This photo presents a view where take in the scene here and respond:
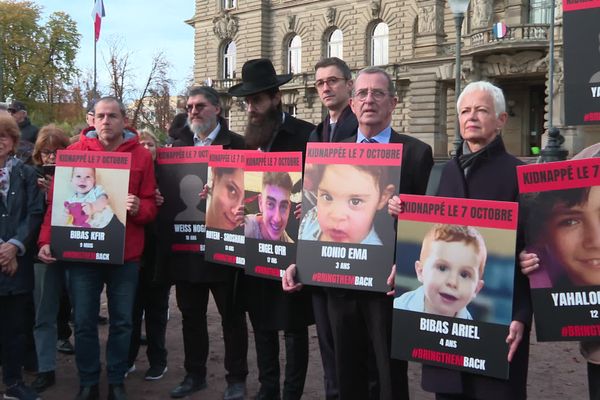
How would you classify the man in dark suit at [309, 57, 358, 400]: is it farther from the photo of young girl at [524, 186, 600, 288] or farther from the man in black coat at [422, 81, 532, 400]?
the photo of young girl at [524, 186, 600, 288]

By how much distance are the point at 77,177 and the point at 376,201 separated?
237 cm

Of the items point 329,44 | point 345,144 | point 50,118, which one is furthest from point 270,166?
point 50,118

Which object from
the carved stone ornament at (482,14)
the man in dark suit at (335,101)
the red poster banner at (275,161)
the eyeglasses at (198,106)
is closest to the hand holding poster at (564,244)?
the red poster banner at (275,161)

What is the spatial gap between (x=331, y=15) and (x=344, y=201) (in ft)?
134

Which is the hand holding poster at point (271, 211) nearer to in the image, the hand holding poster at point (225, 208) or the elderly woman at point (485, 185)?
the hand holding poster at point (225, 208)

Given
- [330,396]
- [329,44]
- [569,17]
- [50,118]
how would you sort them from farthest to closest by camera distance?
[50,118], [329,44], [330,396], [569,17]

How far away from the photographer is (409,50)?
37688 mm

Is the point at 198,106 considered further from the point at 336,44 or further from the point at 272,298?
the point at 336,44

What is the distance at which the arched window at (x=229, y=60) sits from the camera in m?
49.2

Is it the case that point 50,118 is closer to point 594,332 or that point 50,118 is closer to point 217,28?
point 217,28

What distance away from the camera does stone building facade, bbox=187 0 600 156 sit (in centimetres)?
3081

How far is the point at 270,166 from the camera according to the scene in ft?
14.1

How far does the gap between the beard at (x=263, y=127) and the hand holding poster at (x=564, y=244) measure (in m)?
2.22

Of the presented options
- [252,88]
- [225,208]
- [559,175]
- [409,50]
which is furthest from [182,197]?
[409,50]
